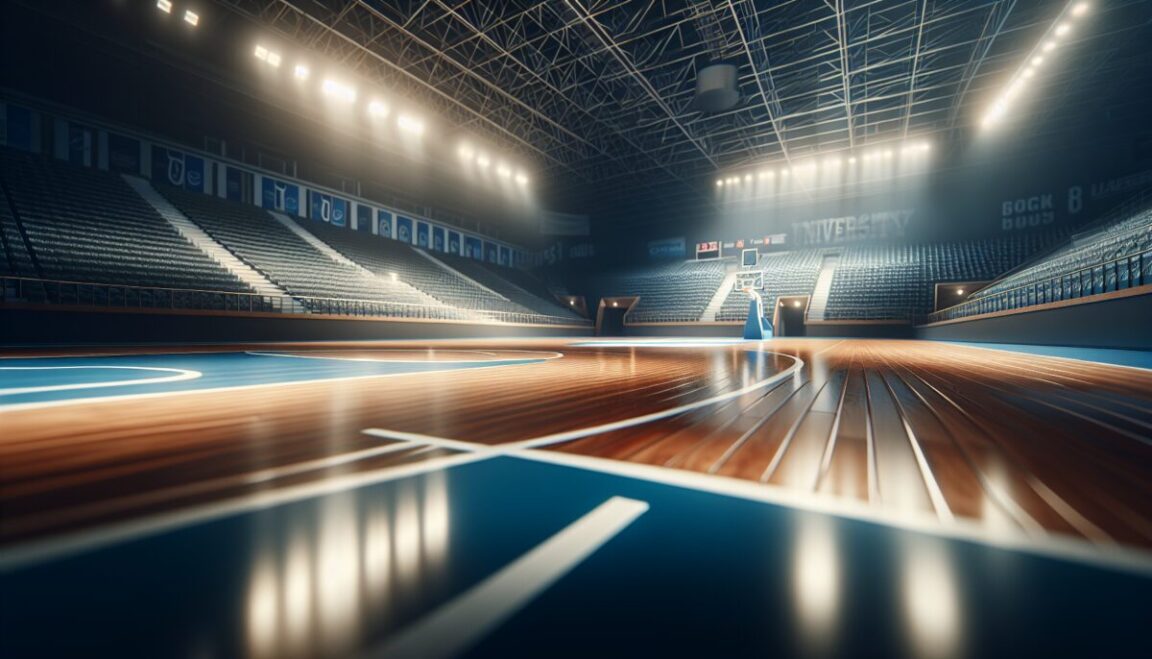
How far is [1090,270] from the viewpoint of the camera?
707 cm

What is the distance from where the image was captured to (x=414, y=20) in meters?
9.72

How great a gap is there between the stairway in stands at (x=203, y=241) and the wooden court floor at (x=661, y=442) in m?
10.1

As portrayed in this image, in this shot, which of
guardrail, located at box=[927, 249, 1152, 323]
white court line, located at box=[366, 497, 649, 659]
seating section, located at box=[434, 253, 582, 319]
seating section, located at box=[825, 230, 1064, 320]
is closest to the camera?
white court line, located at box=[366, 497, 649, 659]

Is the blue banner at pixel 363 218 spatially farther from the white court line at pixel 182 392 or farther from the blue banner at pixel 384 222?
the white court line at pixel 182 392

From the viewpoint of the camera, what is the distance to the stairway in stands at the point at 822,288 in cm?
1756

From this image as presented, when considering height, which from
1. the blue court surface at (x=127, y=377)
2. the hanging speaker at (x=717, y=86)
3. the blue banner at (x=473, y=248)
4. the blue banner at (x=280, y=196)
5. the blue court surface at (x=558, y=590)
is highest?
the hanging speaker at (x=717, y=86)

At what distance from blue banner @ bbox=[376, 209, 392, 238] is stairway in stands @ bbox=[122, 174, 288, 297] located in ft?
22.9

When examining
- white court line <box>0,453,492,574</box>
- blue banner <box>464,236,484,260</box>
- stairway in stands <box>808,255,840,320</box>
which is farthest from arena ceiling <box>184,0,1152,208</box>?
white court line <box>0,453,492,574</box>

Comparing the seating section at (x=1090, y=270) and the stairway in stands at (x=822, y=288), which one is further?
the stairway in stands at (x=822, y=288)

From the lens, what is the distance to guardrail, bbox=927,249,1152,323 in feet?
19.4

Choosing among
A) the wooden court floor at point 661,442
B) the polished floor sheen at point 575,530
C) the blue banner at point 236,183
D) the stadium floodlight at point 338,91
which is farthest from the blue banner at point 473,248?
the polished floor sheen at point 575,530

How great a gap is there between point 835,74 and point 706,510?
546 inches

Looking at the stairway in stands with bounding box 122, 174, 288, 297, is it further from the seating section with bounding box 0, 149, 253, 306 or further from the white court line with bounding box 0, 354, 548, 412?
the white court line with bounding box 0, 354, 548, 412

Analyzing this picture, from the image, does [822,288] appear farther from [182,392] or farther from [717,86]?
[182,392]
